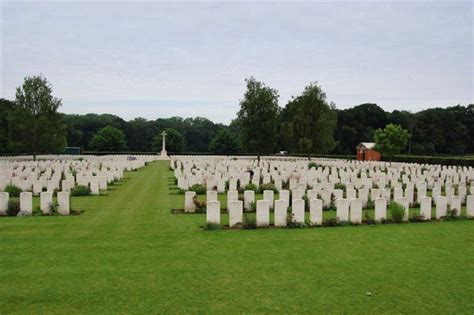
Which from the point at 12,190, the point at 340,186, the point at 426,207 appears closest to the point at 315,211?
the point at 426,207

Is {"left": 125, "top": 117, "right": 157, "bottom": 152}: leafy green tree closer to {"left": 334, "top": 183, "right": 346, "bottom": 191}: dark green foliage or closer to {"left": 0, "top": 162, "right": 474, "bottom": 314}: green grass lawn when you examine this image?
{"left": 334, "top": 183, "right": 346, "bottom": 191}: dark green foliage

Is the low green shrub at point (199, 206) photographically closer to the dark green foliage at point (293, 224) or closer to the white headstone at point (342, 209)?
the dark green foliage at point (293, 224)

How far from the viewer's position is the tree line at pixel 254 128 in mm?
38625

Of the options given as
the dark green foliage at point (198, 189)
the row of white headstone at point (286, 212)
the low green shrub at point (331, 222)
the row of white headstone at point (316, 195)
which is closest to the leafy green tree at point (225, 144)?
the dark green foliage at point (198, 189)

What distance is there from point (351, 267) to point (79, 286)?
13.4 feet

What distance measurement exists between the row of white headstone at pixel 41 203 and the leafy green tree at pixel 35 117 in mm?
28201

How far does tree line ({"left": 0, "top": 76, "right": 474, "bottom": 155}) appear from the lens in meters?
38.6

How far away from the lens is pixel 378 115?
78.9 meters

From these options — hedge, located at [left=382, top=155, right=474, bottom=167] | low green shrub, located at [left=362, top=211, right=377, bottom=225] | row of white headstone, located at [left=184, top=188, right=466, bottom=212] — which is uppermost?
hedge, located at [left=382, top=155, right=474, bottom=167]

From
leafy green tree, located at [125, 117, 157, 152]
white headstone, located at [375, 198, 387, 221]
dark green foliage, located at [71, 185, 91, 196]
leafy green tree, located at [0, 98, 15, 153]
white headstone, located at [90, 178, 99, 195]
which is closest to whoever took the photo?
white headstone, located at [375, 198, 387, 221]

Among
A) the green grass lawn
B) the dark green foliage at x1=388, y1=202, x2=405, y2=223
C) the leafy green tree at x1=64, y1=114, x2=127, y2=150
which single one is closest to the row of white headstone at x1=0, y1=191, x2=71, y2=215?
the green grass lawn

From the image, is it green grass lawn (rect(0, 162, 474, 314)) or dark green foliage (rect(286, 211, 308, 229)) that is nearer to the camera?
green grass lawn (rect(0, 162, 474, 314))

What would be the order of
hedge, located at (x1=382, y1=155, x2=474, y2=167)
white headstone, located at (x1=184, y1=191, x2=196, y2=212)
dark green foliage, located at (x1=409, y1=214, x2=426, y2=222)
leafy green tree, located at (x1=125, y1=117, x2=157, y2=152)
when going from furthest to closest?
leafy green tree, located at (x1=125, y1=117, x2=157, y2=152), hedge, located at (x1=382, y1=155, x2=474, y2=167), white headstone, located at (x1=184, y1=191, x2=196, y2=212), dark green foliage, located at (x1=409, y1=214, x2=426, y2=222)

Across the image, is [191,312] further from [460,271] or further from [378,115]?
[378,115]
